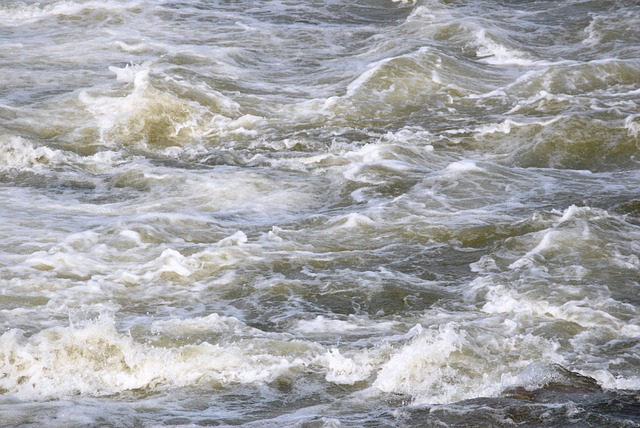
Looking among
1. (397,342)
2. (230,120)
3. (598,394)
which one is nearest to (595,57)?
(230,120)

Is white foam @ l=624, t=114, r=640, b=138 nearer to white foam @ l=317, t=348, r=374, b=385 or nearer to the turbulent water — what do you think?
the turbulent water

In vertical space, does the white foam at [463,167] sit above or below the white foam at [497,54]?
below

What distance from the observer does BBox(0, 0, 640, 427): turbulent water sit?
6246 millimetres

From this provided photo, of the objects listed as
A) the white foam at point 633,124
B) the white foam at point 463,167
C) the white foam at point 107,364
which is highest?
the white foam at point 107,364

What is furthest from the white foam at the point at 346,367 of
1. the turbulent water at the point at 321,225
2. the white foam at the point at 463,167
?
the white foam at the point at 463,167

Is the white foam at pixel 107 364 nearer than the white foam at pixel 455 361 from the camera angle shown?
No

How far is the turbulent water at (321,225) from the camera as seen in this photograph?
6.25 meters

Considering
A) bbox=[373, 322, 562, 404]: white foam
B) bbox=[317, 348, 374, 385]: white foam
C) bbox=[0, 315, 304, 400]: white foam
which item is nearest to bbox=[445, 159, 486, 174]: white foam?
bbox=[373, 322, 562, 404]: white foam

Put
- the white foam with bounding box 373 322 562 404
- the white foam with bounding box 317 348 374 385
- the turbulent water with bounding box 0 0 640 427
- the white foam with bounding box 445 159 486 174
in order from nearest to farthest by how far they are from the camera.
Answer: the white foam with bounding box 373 322 562 404, the turbulent water with bounding box 0 0 640 427, the white foam with bounding box 317 348 374 385, the white foam with bounding box 445 159 486 174

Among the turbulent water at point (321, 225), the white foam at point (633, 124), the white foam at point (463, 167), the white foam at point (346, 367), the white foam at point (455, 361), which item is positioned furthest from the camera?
the white foam at point (633, 124)

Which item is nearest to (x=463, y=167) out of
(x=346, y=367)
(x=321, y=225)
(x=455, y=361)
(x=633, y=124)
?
(x=321, y=225)

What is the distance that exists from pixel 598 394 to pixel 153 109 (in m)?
8.40

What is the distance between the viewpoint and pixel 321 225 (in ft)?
30.8

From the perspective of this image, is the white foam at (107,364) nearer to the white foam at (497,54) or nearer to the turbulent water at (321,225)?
the turbulent water at (321,225)
